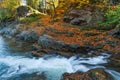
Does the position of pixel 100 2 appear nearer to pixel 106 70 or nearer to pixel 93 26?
pixel 93 26

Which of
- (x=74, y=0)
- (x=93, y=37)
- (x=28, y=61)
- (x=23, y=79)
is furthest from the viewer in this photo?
(x=74, y=0)

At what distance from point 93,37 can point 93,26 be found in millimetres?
2949

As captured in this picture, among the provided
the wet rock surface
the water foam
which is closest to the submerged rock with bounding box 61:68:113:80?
the water foam

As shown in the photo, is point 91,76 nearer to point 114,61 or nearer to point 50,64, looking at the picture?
point 114,61

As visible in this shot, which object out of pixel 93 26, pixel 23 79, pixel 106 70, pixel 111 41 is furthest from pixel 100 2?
pixel 23 79

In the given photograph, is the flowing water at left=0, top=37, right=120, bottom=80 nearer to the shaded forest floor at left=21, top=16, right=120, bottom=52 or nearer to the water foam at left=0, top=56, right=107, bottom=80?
the water foam at left=0, top=56, right=107, bottom=80

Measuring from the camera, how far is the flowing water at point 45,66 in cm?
1188

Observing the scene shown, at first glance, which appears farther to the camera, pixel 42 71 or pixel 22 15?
pixel 22 15

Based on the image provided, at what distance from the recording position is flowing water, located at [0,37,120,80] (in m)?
11.9

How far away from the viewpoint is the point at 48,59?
48.7 feet

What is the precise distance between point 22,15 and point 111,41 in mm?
21439

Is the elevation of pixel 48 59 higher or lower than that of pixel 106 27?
lower

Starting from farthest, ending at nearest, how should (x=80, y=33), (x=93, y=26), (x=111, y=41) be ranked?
(x=93, y=26)
(x=80, y=33)
(x=111, y=41)

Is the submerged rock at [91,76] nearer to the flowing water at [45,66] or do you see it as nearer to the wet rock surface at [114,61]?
the flowing water at [45,66]
